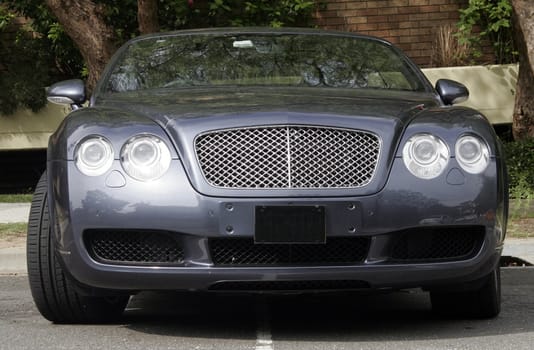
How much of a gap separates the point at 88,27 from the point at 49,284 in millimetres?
6092

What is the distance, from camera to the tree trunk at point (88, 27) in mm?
11086

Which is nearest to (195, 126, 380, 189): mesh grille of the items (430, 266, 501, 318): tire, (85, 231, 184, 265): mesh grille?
(85, 231, 184, 265): mesh grille

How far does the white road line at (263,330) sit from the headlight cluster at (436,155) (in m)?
1.00

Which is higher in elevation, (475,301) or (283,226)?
(283,226)

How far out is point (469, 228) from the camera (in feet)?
16.9

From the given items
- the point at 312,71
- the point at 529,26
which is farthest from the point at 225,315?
the point at 529,26

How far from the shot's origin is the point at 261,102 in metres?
5.32

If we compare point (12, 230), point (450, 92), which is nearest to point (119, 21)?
point (12, 230)

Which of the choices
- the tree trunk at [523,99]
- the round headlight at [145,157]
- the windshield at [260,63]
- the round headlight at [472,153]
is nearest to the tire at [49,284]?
the round headlight at [145,157]

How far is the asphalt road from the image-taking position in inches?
201

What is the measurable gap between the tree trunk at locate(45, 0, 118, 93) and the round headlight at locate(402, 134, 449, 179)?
6.48 m

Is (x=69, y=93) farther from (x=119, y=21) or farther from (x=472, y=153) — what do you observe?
(x=119, y=21)

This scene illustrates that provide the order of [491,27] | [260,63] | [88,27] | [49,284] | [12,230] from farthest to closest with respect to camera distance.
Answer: [491,27], [88,27], [12,230], [260,63], [49,284]

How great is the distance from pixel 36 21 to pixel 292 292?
33.0 feet
